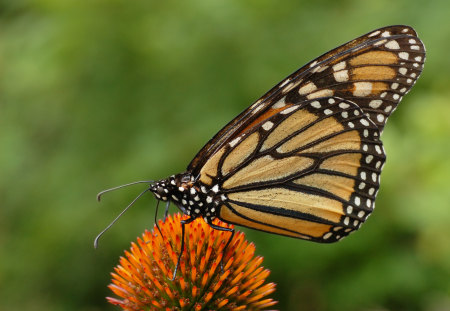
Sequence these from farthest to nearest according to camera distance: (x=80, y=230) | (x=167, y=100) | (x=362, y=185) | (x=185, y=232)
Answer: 1. (x=167, y=100)
2. (x=80, y=230)
3. (x=362, y=185)
4. (x=185, y=232)

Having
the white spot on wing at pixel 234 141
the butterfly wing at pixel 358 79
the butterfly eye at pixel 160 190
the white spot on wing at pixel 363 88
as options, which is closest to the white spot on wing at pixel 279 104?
the butterfly wing at pixel 358 79

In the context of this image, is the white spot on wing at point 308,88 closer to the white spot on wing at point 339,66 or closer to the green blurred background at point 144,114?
the white spot on wing at point 339,66

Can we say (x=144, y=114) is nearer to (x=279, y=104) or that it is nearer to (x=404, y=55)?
(x=279, y=104)

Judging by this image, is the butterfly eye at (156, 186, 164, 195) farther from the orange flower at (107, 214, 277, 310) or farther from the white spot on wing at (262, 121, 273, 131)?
the white spot on wing at (262, 121, 273, 131)

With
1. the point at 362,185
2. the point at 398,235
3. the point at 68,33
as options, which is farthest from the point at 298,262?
the point at 68,33

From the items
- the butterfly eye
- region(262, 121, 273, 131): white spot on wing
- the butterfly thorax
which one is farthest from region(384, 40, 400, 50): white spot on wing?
the butterfly eye

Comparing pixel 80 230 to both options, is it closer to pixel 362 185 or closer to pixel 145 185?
pixel 145 185
